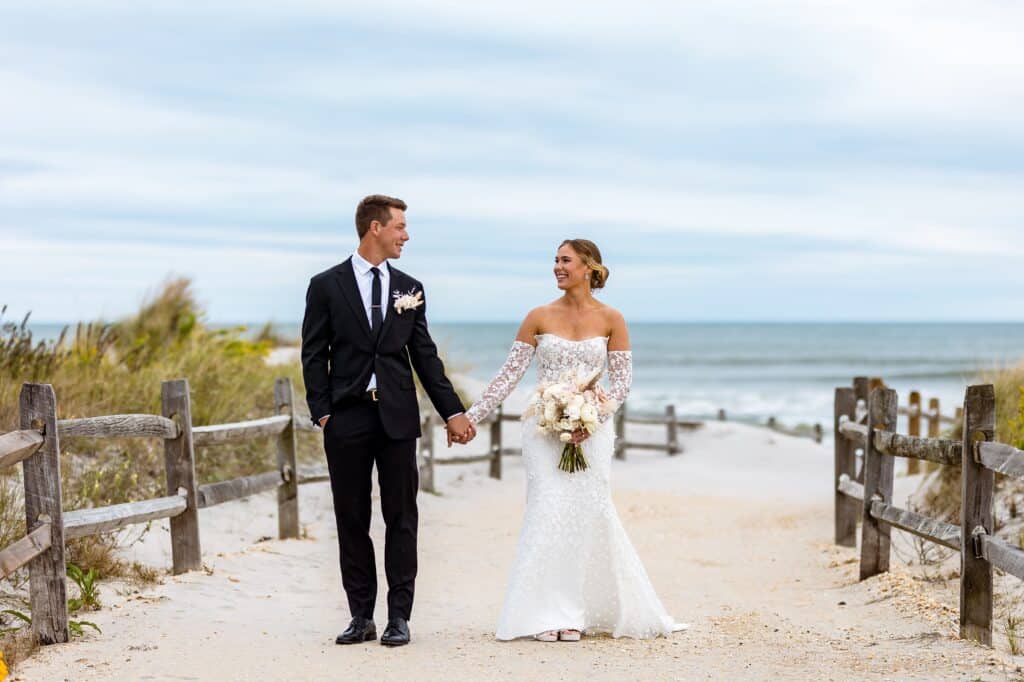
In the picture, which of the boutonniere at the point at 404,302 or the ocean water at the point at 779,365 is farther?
the ocean water at the point at 779,365

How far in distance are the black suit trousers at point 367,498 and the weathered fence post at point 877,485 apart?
4343mm

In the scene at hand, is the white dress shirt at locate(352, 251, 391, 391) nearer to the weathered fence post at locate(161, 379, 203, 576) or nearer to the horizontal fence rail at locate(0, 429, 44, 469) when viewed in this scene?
the horizontal fence rail at locate(0, 429, 44, 469)

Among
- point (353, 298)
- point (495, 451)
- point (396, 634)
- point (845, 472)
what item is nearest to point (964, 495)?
point (396, 634)

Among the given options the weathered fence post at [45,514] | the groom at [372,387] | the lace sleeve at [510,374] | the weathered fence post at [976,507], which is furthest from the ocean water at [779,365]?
the weathered fence post at [45,514]

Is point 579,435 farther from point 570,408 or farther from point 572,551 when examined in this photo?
point 572,551

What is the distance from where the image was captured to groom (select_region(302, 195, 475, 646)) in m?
6.54

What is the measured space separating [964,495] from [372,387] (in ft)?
11.9

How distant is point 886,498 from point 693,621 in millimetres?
2464

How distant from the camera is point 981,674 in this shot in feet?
19.9

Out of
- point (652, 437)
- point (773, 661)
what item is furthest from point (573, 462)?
point (652, 437)

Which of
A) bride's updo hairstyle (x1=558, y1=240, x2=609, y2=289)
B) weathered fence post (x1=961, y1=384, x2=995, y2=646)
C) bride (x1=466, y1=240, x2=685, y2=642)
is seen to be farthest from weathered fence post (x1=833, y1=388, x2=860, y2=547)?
bride's updo hairstyle (x1=558, y1=240, x2=609, y2=289)

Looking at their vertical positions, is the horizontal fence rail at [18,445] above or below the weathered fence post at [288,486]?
above

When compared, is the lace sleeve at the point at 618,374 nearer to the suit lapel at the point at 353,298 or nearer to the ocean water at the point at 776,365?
the suit lapel at the point at 353,298

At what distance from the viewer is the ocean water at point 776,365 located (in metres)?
46.0
